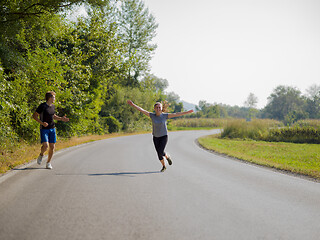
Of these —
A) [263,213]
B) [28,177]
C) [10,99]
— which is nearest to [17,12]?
[10,99]

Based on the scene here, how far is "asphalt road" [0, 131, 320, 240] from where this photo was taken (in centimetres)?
380

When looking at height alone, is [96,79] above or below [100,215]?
above

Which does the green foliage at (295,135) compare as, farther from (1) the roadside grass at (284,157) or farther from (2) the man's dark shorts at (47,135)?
(2) the man's dark shorts at (47,135)

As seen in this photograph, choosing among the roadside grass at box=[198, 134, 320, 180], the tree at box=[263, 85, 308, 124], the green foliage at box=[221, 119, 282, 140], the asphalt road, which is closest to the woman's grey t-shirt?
the asphalt road

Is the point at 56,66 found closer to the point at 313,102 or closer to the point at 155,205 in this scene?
the point at 155,205

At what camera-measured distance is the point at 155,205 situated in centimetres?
504

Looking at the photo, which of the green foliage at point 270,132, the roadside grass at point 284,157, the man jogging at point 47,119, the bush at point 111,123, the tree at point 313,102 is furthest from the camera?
the tree at point 313,102

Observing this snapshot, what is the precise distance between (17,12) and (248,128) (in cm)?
2078

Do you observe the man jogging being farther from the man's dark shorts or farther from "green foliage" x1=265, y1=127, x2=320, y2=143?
"green foliage" x1=265, y1=127, x2=320, y2=143

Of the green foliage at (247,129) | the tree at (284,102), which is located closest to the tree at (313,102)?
the tree at (284,102)

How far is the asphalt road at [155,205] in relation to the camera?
3.80 metres

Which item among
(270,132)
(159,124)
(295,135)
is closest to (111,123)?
(270,132)

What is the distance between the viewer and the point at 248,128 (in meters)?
25.9

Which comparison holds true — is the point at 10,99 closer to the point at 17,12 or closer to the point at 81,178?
the point at 17,12
